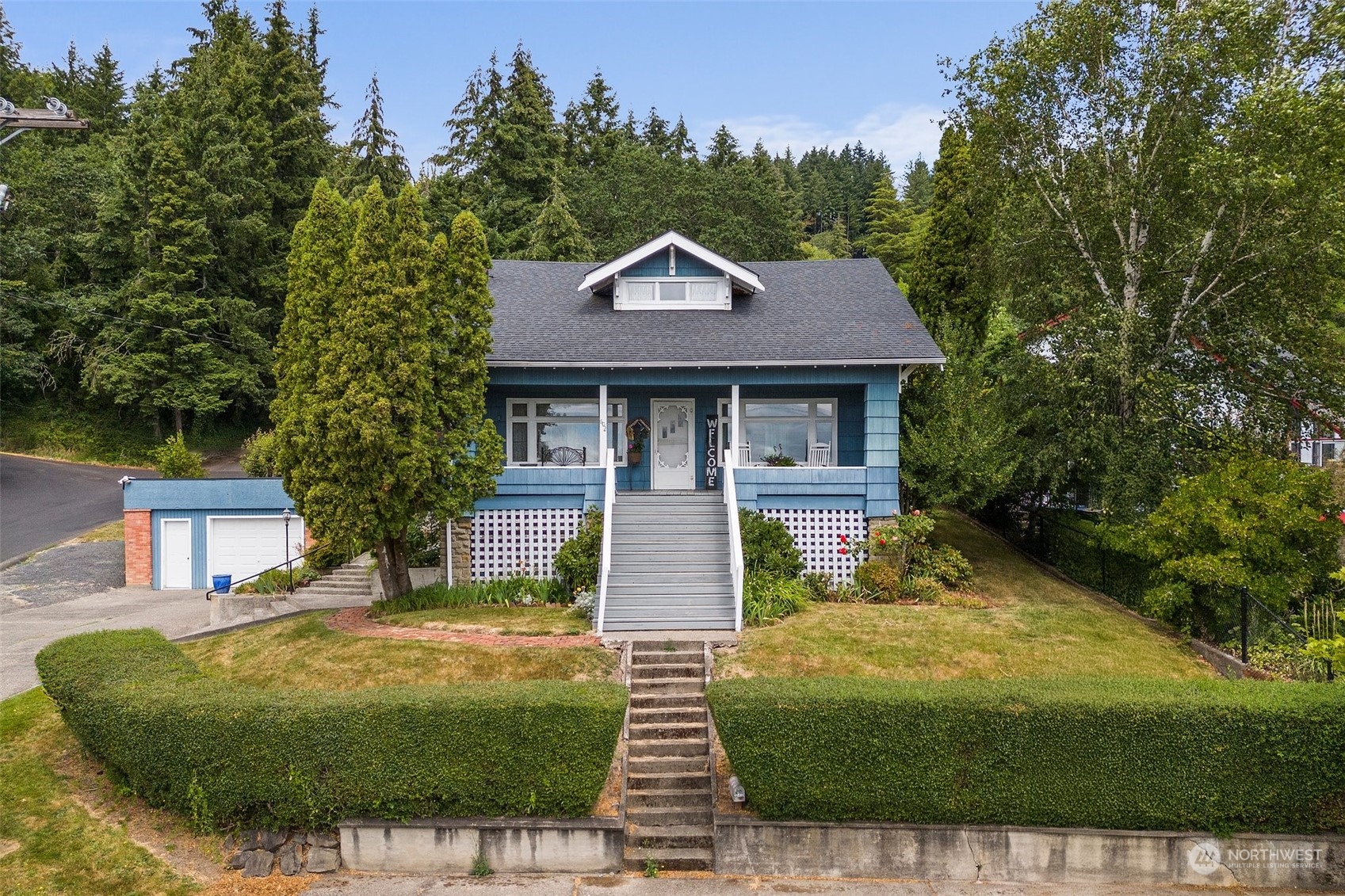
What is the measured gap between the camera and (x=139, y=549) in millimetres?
21094

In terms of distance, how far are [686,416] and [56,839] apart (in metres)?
13.7

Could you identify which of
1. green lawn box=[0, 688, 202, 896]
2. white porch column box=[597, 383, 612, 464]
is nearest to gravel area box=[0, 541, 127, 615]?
green lawn box=[0, 688, 202, 896]

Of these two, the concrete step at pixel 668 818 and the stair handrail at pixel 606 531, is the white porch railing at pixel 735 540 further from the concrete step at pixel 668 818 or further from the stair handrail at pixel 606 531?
the concrete step at pixel 668 818

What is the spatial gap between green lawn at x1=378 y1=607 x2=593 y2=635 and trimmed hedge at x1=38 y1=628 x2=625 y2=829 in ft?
14.0

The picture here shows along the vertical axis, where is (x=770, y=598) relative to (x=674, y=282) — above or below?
below

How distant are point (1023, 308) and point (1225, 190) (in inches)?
187

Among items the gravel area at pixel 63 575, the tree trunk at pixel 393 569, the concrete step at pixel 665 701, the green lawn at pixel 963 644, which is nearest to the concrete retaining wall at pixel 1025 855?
the concrete step at pixel 665 701

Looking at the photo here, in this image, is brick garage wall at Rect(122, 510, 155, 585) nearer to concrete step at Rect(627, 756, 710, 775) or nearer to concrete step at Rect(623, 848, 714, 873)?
concrete step at Rect(627, 756, 710, 775)

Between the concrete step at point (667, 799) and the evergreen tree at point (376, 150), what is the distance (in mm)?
36734

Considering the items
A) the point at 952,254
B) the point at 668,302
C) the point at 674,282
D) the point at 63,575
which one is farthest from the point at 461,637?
the point at 952,254

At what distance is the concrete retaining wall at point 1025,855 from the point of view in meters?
8.89

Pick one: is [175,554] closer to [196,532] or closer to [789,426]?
[196,532]

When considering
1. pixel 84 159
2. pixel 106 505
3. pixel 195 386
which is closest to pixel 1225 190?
pixel 106 505

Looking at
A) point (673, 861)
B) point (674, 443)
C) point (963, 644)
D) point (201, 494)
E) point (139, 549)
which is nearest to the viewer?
point (673, 861)
